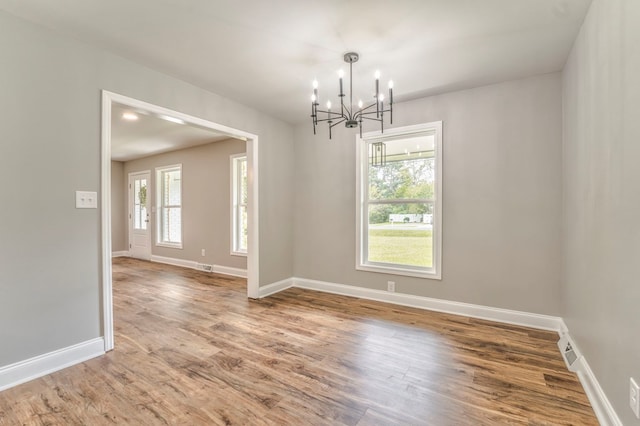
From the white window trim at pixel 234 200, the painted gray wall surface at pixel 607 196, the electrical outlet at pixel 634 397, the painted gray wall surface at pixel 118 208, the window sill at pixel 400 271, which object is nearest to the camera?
the electrical outlet at pixel 634 397

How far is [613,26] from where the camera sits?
1.58m

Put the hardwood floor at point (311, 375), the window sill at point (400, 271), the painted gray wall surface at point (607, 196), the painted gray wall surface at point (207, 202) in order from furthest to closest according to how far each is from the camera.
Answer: the painted gray wall surface at point (207, 202), the window sill at point (400, 271), the hardwood floor at point (311, 375), the painted gray wall surface at point (607, 196)

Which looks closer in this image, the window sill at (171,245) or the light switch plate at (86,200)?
the light switch plate at (86,200)

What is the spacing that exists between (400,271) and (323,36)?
2.75 metres

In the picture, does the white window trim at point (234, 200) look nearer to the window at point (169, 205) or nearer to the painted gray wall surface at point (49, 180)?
the window at point (169, 205)

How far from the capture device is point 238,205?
544 cm

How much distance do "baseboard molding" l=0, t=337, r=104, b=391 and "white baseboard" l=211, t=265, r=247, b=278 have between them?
2.90 meters

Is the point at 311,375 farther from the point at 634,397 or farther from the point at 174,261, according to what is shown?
the point at 174,261

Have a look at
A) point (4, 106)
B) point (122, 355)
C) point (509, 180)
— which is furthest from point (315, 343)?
point (4, 106)

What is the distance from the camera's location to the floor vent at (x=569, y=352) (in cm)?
215

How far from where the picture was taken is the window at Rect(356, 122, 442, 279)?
3.49 metres

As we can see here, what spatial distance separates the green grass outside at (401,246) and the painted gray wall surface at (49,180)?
3045 mm

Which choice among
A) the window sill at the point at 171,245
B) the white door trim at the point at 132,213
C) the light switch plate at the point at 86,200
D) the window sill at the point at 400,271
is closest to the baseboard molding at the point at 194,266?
the window sill at the point at 171,245

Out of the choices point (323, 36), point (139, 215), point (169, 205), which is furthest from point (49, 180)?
point (139, 215)
